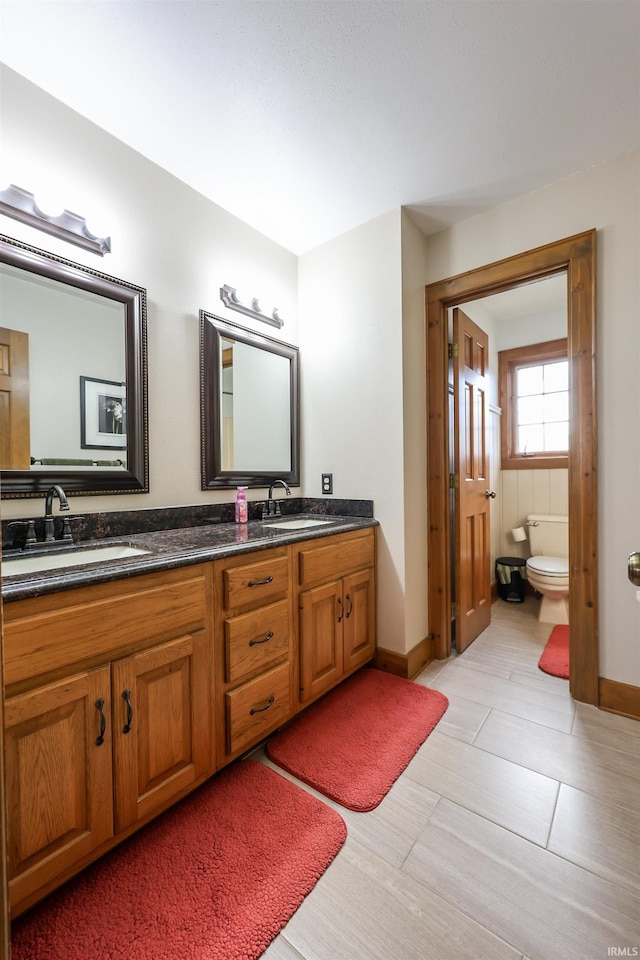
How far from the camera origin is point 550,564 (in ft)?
9.67

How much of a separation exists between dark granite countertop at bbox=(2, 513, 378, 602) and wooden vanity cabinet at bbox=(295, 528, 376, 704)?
0.09 metres

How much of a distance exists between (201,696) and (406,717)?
98 cm

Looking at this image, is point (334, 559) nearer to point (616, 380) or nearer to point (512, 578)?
point (616, 380)

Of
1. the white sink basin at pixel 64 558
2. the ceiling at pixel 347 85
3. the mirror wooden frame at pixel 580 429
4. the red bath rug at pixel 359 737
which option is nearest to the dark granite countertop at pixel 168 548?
the white sink basin at pixel 64 558

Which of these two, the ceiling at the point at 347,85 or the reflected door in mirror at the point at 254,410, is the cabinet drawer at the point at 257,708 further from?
the ceiling at the point at 347,85

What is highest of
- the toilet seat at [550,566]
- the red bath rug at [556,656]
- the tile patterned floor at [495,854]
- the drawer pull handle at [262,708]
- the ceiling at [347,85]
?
the ceiling at [347,85]

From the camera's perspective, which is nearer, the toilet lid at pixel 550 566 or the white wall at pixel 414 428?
the white wall at pixel 414 428

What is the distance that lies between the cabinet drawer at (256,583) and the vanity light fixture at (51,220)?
4.54 feet

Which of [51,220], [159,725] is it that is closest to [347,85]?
[51,220]

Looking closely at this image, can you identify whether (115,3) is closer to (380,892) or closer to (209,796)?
(209,796)

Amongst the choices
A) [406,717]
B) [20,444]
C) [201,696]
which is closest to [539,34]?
[20,444]

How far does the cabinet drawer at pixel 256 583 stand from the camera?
4.60ft

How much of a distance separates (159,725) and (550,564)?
9.17 ft

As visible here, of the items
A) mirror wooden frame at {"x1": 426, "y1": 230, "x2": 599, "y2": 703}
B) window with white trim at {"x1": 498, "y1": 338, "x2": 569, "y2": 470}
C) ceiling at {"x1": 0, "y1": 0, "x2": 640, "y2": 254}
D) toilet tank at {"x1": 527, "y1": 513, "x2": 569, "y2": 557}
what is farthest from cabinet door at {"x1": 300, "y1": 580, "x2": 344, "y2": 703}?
window with white trim at {"x1": 498, "y1": 338, "x2": 569, "y2": 470}
